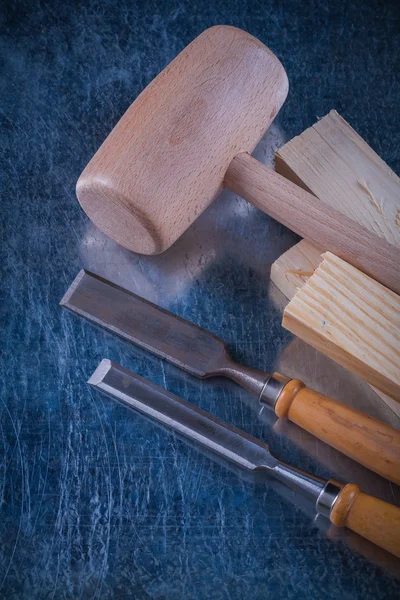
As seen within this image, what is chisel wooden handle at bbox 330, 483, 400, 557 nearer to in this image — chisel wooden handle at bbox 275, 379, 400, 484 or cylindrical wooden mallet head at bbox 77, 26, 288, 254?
chisel wooden handle at bbox 275, 379, 400, 484

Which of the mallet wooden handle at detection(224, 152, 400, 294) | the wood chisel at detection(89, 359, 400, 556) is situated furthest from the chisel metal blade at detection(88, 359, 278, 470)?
the mallet wooden handle at detection(224, 152, 400, 294)

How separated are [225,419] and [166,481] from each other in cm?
15

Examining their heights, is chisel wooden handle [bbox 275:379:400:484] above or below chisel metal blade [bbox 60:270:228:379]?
above

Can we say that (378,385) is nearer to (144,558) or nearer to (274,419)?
(274,419)

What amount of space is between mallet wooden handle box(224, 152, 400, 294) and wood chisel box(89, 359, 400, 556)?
35 cm

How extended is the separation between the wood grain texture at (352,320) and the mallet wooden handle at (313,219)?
0.9 inches

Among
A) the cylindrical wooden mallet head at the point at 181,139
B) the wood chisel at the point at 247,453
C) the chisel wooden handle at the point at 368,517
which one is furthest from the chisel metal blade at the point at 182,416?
the cylindrical wooden mallet head at the point at 181,139

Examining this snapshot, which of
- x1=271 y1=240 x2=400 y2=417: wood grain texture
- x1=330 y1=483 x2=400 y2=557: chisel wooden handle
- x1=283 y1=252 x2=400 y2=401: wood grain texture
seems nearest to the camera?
x1=330 y1=483 x2=400 y2=557: chisel wooden handle

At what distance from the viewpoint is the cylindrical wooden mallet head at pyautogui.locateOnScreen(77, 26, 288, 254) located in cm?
139

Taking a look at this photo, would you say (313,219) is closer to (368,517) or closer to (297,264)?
(297,264)

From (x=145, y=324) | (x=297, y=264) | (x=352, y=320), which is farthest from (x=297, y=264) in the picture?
(x=145, y=324)

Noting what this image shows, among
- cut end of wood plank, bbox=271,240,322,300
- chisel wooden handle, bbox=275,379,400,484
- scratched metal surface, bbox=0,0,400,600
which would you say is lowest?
scratched metal surface, bbox=0,0,400,600

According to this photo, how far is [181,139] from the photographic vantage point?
4.61 ft

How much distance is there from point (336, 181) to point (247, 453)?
20.5 inches
